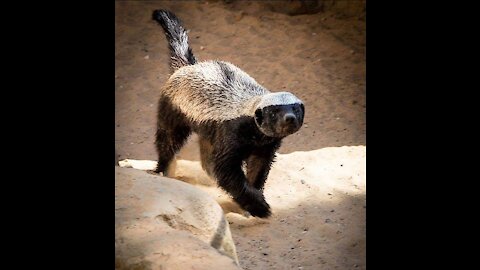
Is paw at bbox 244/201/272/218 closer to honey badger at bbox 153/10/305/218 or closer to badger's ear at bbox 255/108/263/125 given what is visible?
honey badger at bbox 153/10/305/218

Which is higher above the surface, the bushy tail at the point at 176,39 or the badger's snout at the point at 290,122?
the bushy tail at the point at 176,39

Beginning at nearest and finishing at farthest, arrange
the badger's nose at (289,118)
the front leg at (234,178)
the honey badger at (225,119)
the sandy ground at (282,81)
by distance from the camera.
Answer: the sandy ground at (282,81) < the badger's nose at (289,118) < the honey badger at (225,119) < the front leg at (234,178)

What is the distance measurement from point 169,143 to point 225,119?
21.1 inches

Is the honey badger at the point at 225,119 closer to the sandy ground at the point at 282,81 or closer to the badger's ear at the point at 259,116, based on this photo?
the badger's ear at the point at 259,116

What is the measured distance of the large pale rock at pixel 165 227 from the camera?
1821 mm

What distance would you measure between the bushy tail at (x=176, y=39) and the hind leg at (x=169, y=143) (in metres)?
0.39

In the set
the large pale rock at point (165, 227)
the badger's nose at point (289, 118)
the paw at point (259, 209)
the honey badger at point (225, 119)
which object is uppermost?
the large pale rock at point (165, 227)

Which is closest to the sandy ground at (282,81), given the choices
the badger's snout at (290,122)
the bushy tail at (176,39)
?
the badger's snout at (290,122)

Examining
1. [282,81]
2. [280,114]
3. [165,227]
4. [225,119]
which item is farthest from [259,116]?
[282,81]

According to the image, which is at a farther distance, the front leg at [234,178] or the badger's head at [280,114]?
the front leg at [234,178]

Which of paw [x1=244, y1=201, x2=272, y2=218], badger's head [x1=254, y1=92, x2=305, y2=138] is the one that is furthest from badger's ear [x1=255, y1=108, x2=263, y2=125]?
paw [x1=244, y1=201, x2=272, y2=218]

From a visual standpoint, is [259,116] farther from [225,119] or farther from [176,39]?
[176,39]
